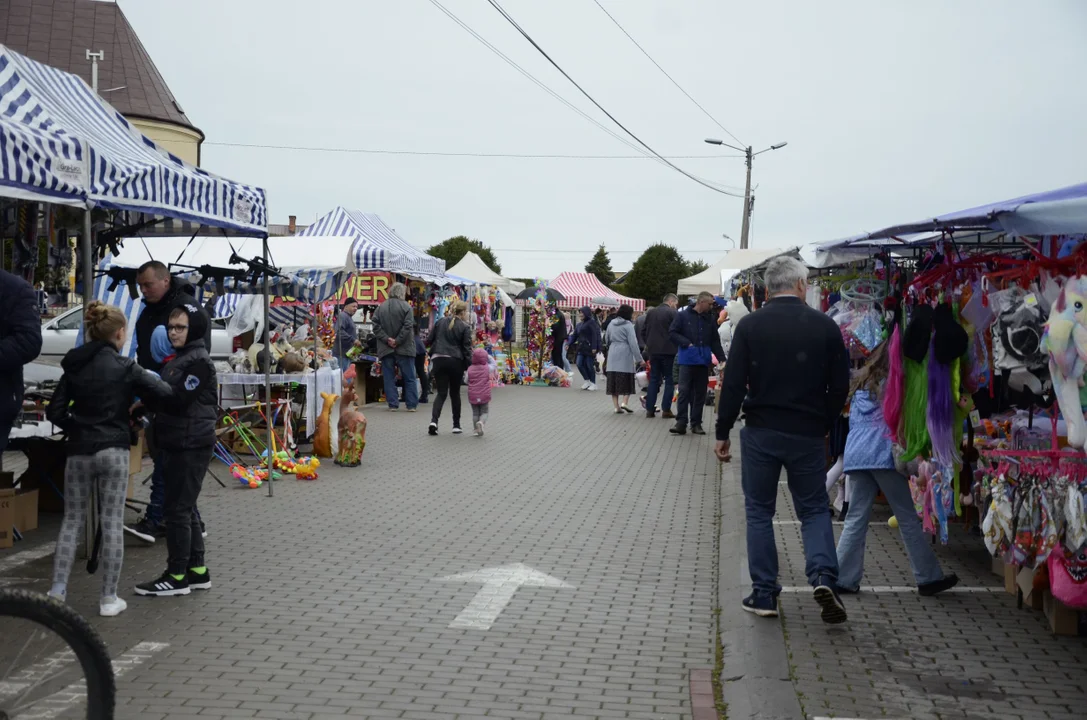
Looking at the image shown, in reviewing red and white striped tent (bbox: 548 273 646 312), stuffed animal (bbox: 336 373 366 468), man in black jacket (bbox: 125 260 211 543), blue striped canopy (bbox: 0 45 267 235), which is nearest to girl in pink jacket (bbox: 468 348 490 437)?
stuffed animal (bbox: 336 373 366 468)

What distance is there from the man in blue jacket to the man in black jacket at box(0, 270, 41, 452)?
11.1 metres

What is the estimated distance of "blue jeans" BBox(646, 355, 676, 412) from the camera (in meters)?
19.0

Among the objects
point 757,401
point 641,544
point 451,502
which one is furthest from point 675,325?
point 757,401

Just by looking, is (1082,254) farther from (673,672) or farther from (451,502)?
(451,502)

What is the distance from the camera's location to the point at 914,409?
679 centimetres

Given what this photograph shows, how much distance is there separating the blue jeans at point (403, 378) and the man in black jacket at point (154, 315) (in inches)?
420

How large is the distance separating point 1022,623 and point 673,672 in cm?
211

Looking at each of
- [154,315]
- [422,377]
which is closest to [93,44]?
[422,377]

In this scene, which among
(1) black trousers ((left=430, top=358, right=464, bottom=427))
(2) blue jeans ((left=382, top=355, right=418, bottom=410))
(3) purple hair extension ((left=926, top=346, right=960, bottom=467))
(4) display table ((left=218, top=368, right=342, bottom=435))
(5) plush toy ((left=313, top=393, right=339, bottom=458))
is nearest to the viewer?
(3) purple hair extension ((left=926, top=346, right=960, bottom=467))

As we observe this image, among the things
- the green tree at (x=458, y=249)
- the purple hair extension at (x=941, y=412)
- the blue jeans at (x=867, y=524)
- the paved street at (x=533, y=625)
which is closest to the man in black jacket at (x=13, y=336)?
the paved street at (x=533, y=625)

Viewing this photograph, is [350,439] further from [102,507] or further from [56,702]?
[56,702]

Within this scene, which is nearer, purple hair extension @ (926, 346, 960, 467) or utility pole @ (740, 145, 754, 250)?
purple hair extension @ (926, 346, 960, 467)

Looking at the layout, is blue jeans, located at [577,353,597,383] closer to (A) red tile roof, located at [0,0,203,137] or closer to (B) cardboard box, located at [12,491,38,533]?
(B) cardboard box, located at [12,491,38,533]

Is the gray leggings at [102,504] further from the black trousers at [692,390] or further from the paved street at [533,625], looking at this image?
the black trousers at [692,390]
